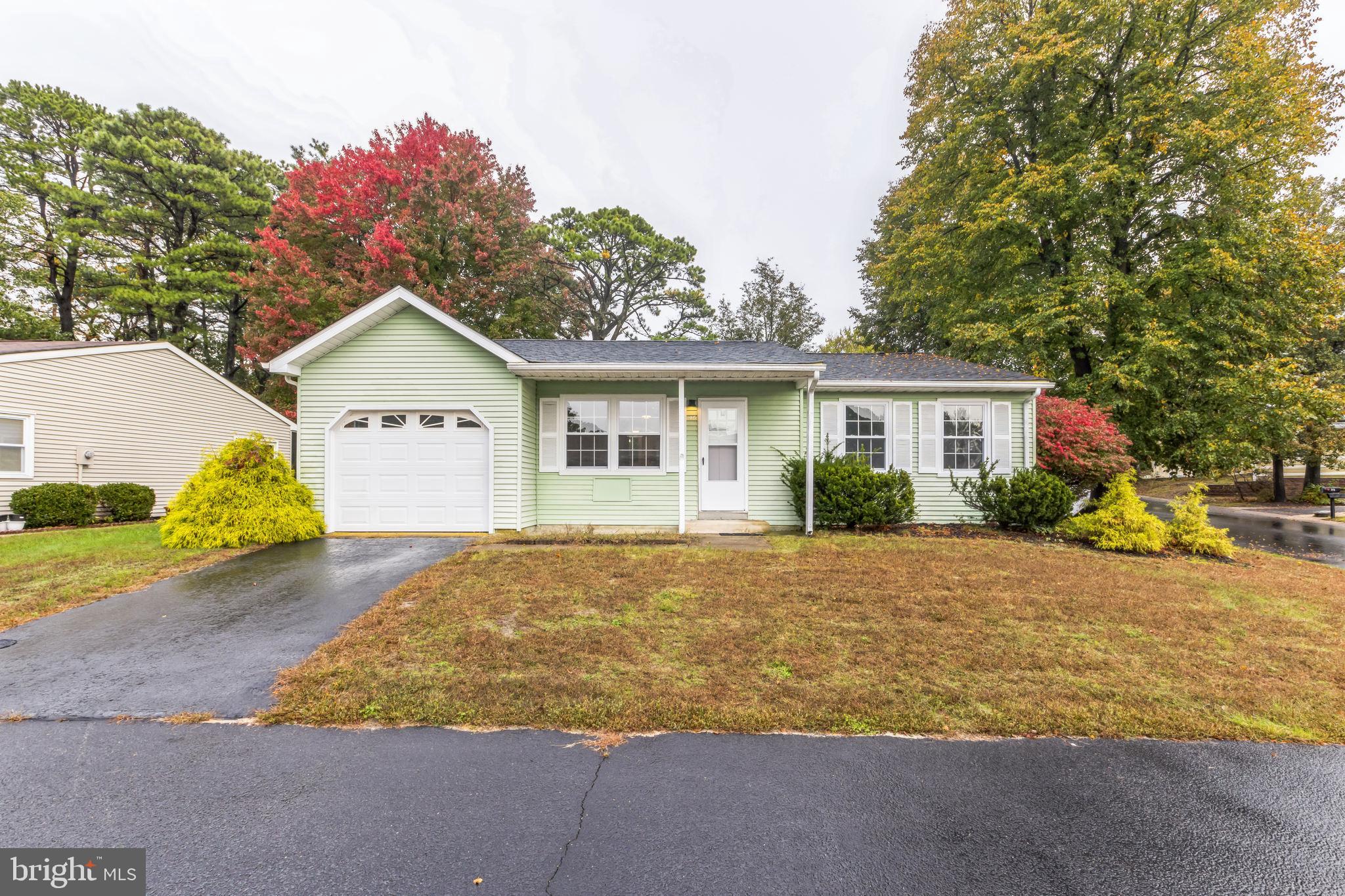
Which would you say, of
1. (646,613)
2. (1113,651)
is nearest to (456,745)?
(646,613)

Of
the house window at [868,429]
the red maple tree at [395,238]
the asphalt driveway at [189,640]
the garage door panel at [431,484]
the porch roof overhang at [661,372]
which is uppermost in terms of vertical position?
the red maple tree at [395,238]

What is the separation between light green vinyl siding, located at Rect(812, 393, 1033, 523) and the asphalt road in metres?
8.06

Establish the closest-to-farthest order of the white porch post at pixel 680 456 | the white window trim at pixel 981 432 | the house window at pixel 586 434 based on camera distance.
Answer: the white porch post at pixel 680 456 < the house window at pixel 586 434 < the white window trim at pixel 981 432

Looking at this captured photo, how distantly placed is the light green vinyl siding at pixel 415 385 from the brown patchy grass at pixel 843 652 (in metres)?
2.95

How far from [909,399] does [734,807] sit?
32.9 feet

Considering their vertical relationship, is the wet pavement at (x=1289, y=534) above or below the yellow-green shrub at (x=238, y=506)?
below

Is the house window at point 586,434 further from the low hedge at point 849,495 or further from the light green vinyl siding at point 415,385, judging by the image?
the low hedge at point 849,495

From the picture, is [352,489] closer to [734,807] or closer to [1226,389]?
[734,807]

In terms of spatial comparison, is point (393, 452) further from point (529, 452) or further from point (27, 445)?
point (27, 445)

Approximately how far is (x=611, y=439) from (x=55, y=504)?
11.9 m

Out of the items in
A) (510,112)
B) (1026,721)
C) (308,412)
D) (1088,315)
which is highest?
(510,112)

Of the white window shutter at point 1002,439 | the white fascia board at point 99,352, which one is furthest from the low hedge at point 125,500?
the white window shutter at point 1002,439

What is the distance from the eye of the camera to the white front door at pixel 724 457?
33.6 ft

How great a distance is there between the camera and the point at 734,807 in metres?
2.27
